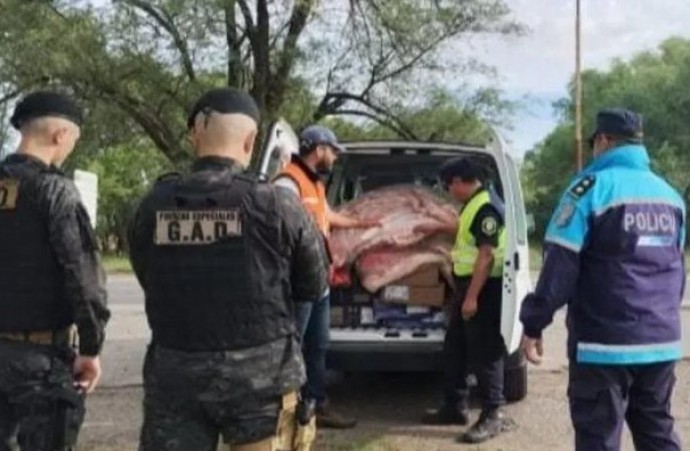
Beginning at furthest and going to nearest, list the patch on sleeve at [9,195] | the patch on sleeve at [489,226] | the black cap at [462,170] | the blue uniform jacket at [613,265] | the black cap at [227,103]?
the black cap at [462,170]
the patch on sleeve at [489,226]
the blue uniform jacket at [613,265]
the patch on sleeve at [9,195]
the black cap at [227,103]

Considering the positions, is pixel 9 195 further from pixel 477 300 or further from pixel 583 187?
pixel 477 300

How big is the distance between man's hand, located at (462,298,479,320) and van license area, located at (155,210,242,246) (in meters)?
3.30

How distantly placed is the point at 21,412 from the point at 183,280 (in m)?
1.08

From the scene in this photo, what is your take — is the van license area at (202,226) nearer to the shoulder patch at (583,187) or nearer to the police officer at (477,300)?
the shoulder patch at (583,187)

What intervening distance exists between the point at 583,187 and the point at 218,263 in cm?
181

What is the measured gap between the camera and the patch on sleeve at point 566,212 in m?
4.32

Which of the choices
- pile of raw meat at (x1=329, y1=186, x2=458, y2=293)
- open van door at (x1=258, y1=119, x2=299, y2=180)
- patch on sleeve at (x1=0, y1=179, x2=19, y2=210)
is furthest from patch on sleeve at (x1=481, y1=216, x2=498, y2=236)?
patch on sleeve at (x1=0, y1=179, x2=19, y2=210)

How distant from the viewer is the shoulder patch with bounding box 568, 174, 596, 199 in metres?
4.33

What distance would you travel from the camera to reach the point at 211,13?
1482 cm

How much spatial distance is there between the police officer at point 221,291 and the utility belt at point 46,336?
2.21 ft

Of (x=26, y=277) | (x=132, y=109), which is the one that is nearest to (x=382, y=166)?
(x=26, y=277)

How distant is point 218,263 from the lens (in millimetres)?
3277

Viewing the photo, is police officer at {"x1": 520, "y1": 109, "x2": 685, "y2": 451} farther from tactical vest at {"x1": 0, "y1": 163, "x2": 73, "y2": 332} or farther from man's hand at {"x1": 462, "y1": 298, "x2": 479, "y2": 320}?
tactical vest at {"x1": 0, "y1": 163, "x2": 73, "y2": 332}

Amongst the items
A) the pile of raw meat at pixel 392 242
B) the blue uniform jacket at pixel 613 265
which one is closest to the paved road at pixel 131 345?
the pile of raw meat at pixel 392 242
